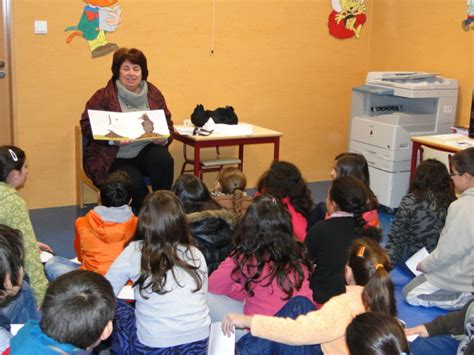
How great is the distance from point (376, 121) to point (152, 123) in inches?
75.5

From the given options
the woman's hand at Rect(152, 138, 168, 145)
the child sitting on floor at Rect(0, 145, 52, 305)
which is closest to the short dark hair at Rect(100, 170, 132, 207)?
the child sitting on floor at Rect(0, 145, 52, 305)

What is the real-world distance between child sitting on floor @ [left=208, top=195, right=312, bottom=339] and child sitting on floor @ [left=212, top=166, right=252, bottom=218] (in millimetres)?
601

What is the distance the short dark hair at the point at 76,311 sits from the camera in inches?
61.4

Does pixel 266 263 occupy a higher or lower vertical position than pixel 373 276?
lower

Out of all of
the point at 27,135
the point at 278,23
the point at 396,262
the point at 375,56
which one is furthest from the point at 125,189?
the point at 375,56

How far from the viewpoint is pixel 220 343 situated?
6.91 ft

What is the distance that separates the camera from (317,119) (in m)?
5.95

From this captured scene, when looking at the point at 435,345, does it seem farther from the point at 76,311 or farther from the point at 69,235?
the point at 69,235

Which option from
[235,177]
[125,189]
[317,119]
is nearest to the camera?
[125,189]

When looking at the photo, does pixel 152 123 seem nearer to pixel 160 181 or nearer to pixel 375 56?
pixel 160 181

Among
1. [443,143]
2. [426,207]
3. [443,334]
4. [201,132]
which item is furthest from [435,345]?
[201,132]

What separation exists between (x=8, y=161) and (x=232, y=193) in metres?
1.20

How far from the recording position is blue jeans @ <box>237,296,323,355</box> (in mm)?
2084

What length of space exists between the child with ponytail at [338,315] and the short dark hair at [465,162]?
1.34m
